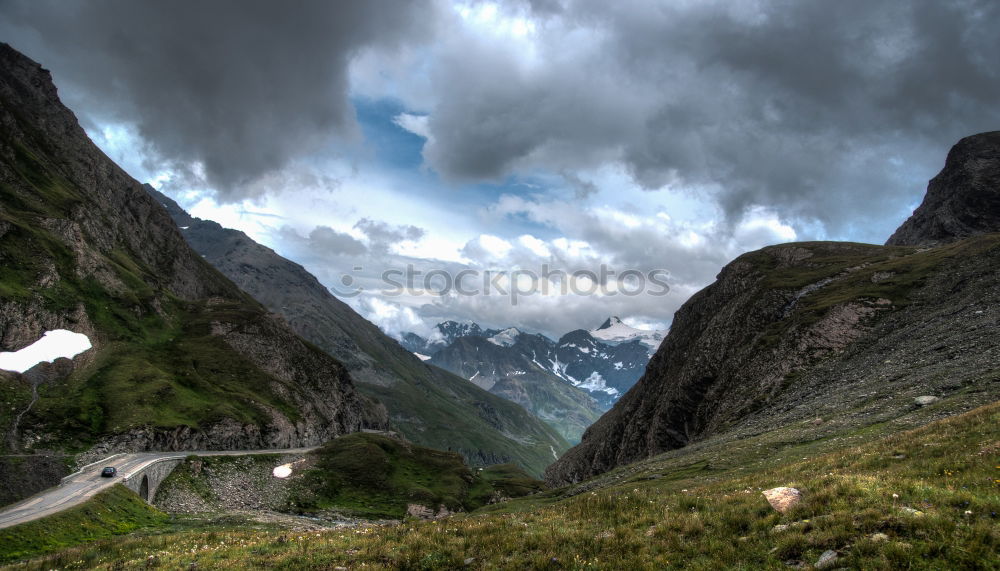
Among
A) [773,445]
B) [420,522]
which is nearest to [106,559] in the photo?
[420,522]

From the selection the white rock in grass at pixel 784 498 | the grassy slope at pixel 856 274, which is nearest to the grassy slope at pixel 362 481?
the grassy slope at pixel 856 274

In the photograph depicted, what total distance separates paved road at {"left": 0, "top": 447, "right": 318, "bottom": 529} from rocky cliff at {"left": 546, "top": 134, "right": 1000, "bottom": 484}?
7160 centimetres

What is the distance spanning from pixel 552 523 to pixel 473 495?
5158 inches

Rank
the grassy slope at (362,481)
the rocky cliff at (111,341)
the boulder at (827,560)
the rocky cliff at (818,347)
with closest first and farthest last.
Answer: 1. the boulder at (827,560)
2. the rocky cliff at (818,347)
3. the rocky cliff at (111,341)
4. the grassy slope at (362,481)

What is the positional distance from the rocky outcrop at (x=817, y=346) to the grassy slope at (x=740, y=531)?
23.1 metres

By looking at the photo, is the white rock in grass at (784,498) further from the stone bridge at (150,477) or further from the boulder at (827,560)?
the stone bridge at (150,477)

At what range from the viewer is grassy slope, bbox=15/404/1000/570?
10656mm

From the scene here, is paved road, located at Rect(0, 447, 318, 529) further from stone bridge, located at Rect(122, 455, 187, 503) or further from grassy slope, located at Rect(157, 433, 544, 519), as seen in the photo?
grassy slope, located at Rect(157, 433, 544, 519)

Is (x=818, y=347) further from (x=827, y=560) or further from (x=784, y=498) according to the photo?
(x=827, y=560)

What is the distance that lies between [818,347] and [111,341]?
152423 mm

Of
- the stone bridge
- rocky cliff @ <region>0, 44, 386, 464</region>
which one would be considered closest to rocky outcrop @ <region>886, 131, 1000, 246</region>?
the stone bridge

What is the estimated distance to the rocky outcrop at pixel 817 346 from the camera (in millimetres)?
48031

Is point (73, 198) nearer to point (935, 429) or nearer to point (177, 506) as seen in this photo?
point (177, 506)

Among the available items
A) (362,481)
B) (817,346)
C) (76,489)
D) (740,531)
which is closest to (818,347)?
(817,346)
